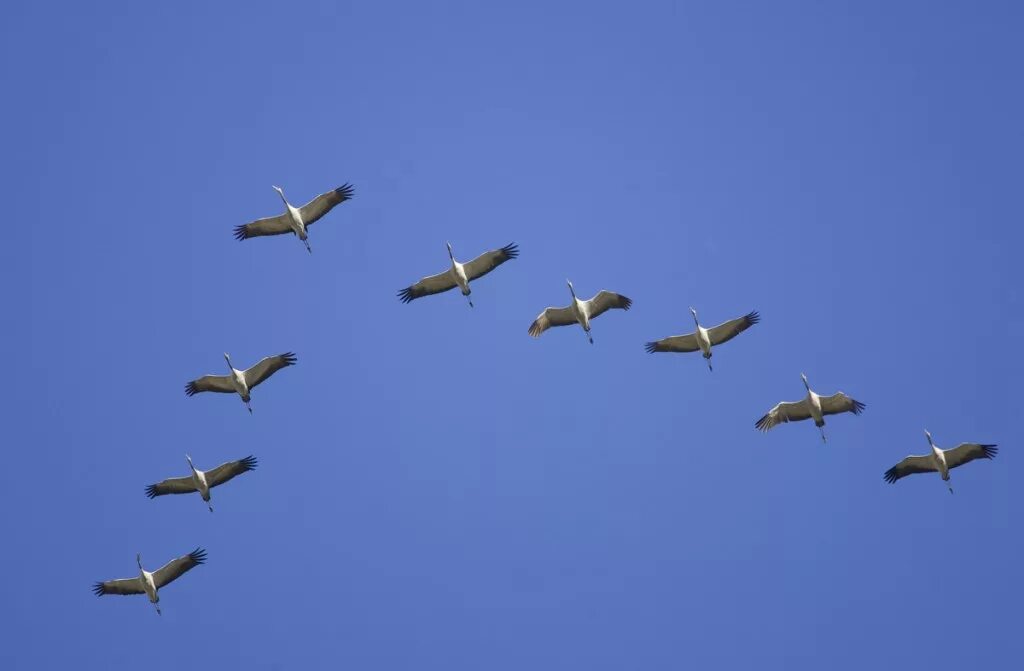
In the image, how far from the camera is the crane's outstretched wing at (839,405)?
3753 centimetres

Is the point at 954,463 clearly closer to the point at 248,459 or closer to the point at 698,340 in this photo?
the point at 698,340

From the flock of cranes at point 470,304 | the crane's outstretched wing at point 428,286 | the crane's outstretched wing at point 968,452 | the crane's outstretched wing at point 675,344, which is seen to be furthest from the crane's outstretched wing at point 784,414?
the crane's outstretched wing at point 428,286

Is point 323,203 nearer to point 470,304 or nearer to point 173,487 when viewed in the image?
point 470,304

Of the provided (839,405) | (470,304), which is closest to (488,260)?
(470,304)

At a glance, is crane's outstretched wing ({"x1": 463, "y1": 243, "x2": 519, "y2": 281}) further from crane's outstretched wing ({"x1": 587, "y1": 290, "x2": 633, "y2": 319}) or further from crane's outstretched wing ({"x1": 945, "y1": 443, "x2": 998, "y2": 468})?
crane's outstretched wing ({"x1": 945, "y1": 443, "x2": 998, "y2": 468})

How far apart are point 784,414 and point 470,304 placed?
38.3 feet

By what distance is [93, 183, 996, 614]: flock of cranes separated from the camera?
38.0 metres

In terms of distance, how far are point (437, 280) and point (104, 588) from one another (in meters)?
15.9

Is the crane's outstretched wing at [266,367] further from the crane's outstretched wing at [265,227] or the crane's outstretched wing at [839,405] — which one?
the crane's outstretched wing at [839,405]

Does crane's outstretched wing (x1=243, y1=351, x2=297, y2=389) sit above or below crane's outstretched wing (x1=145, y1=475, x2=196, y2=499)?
above

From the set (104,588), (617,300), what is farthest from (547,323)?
(104,588)

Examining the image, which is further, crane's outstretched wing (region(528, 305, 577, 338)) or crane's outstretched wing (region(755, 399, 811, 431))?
crane's outstretched wing (region(528, 305, 577, 338))

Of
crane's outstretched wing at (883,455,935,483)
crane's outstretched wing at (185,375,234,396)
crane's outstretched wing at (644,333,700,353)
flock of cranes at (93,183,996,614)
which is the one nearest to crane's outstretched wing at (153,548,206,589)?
flock of cranes at (93,183,996,614)

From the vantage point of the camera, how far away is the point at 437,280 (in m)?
39.0
